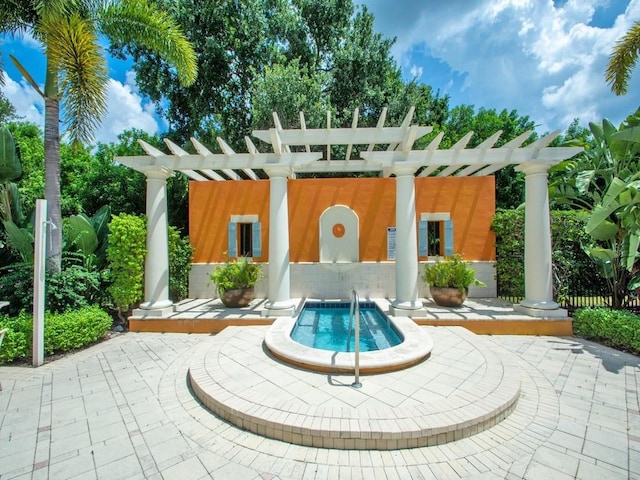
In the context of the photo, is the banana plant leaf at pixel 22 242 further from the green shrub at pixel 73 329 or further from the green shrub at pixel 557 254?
the green shrub at pixel 557 254

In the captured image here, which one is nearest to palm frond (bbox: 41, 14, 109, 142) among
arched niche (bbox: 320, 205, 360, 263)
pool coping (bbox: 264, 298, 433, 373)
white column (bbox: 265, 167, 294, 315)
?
white column (bbox: 265, 167, 294, 315)

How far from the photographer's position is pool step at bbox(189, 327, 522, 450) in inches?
123

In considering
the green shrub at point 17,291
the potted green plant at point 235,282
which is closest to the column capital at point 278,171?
the potted green plant at point 235,282

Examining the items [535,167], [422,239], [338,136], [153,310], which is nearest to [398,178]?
[338,136]

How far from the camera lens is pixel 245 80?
15.8m

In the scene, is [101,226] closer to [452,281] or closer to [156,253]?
[156,253]

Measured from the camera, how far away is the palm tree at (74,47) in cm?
630

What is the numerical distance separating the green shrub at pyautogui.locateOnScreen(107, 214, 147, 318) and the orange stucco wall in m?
2.82

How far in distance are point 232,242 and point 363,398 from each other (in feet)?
25.8

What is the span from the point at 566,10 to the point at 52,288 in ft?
54.3

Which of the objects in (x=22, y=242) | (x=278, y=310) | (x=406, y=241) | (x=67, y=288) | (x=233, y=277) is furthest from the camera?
(x=233, y=277)

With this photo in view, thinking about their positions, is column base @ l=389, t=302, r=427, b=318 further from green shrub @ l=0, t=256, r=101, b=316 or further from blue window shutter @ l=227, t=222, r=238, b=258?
green shrub @ l=0, t=256, r=101, b=316

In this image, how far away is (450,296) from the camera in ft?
27.0

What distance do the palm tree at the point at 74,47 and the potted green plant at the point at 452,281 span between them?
9.66 metres
